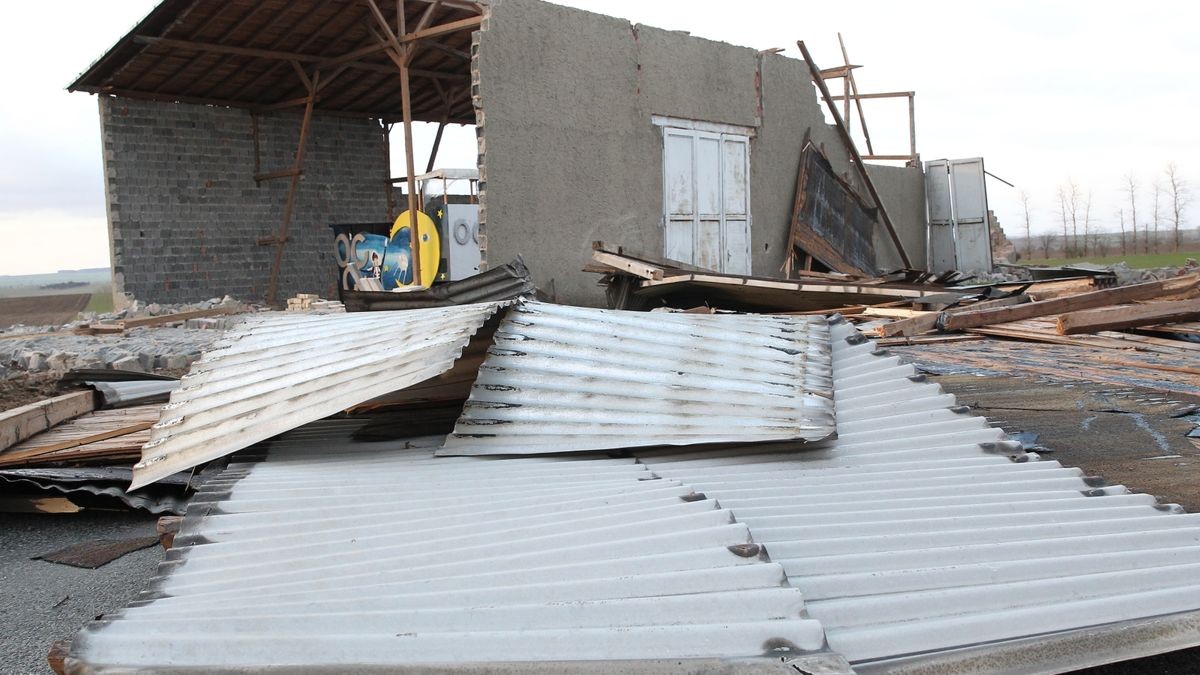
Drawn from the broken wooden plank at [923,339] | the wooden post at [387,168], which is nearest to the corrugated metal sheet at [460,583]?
the broken wooden plank at [923,339]

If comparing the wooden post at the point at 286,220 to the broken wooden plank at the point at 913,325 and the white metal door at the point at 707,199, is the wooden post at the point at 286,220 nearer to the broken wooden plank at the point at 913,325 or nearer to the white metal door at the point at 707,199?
the white metal door at the point at 707,199

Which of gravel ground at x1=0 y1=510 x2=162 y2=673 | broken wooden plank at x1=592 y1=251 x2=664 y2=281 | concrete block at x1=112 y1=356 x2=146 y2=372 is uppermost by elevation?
broken wooden plank at x1=592 y1=251 x2=664 y2=281

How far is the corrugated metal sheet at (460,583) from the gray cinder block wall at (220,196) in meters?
14.8

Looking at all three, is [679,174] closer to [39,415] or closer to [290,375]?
[39,415]

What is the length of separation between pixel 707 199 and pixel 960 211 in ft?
23.9

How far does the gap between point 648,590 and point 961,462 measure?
168 centimetres

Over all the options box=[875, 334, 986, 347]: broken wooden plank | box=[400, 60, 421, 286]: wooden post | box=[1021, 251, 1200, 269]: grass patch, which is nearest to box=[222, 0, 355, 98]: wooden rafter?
box=[400, 60, 421, 286]: wooden post

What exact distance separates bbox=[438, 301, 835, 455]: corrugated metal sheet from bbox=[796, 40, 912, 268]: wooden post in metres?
9.55

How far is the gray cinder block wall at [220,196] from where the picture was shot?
1625cm

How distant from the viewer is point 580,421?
3.59 metres

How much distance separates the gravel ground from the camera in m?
3.29

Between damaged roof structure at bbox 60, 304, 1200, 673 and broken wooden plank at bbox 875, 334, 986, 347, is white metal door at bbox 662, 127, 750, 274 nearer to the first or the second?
broken wooden plank at bbox 875, 334, 986, 347

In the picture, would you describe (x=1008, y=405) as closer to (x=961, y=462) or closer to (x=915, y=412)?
(x=915, y=412)

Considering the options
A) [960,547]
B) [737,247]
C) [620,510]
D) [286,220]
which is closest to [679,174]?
[737,247]
